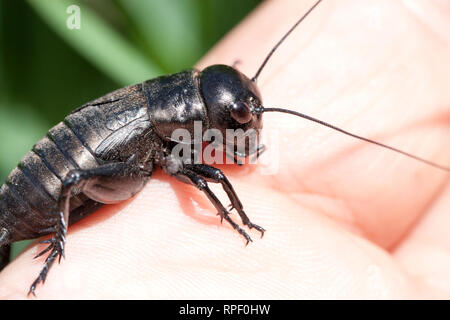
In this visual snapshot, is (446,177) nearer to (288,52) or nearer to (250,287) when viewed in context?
(288,52)

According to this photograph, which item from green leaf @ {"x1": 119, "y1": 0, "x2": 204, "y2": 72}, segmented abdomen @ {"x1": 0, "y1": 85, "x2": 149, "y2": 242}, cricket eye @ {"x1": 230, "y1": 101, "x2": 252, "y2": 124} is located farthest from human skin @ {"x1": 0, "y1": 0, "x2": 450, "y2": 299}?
cricket eye @ {"x1": 230, "y1": 101, "x2": 252, "y2": 124}

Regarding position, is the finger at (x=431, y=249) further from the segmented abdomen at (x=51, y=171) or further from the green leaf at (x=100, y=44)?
the green leaf at (x=100, y=44)

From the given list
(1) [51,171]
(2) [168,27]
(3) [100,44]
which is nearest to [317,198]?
(2) [168,27]

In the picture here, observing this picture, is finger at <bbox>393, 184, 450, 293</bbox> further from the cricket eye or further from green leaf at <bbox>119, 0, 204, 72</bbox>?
green leaf at <bbox>119, 0, 204, 72</bbox>

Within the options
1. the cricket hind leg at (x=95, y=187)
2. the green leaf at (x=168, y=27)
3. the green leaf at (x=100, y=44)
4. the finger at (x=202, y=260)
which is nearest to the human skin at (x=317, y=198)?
the finger at (x=202, y=260)

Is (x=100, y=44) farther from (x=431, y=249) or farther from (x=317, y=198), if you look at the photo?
(x=431, y=249)

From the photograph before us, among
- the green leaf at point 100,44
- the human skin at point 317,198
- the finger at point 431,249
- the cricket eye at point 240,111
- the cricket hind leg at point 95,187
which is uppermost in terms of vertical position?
the green leaf at point 100,44
